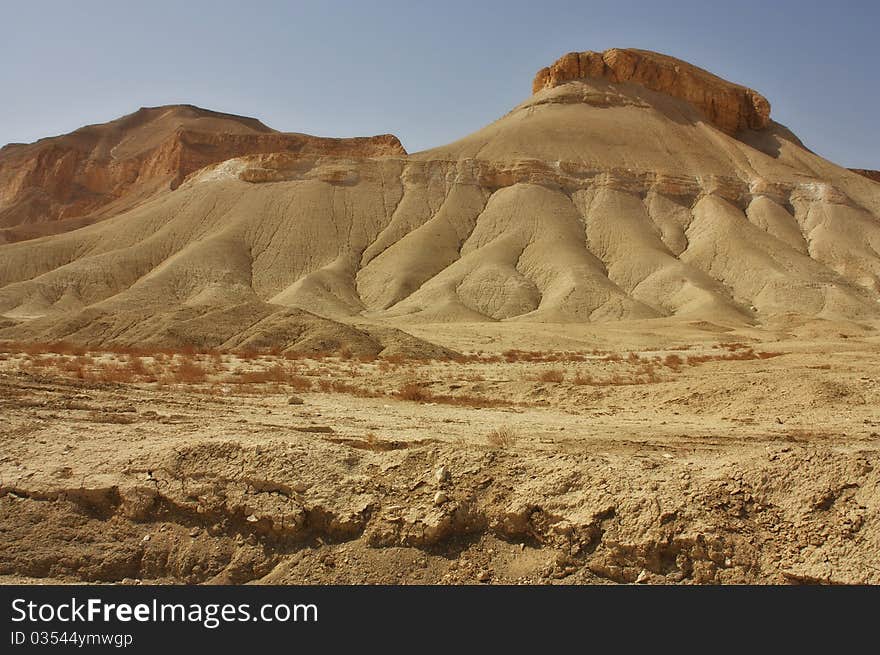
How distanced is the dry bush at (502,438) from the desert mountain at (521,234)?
39108mm

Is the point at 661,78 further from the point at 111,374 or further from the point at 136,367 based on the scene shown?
the point at 111,374

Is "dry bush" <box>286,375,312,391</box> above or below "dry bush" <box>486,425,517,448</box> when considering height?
above

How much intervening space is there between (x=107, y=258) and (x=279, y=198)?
18725mm

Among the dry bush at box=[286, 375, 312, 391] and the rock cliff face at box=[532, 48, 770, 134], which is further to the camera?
the rock cliff face at box=[532, 48, 770, 134]

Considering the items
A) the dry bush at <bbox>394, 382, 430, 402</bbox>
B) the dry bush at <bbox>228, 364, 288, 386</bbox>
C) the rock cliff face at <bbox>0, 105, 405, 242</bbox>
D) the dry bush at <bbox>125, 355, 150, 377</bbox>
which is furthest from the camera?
the rock cliff face at <bbox>0, 105, 405, 242</bbox>

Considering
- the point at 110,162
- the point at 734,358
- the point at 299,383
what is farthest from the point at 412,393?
the point at 110,162

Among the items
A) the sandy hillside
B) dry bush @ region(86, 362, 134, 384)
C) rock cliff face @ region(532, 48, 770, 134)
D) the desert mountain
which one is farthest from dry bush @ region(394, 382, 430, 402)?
rock cliff face @ region(532, 48, 770, 134)

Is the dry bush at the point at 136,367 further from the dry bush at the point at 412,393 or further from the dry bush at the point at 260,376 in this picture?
the dry bush at the point at 412,393

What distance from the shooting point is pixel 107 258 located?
6862 cm

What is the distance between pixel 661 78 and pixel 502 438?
367 ft

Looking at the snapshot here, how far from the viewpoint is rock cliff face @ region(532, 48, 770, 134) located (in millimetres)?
108312

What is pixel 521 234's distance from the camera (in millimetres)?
71750

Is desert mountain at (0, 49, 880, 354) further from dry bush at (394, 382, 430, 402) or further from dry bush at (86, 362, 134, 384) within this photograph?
dry bush at (394, 382, 430, 402)

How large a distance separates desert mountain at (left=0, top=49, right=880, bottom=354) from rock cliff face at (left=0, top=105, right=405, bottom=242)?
33.0m
